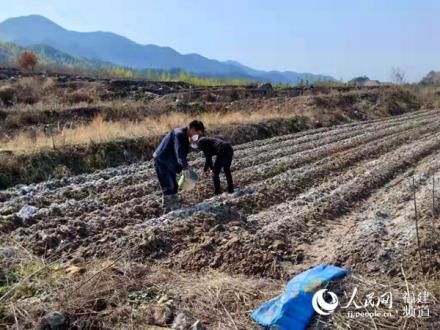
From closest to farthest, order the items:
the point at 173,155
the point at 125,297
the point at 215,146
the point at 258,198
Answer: the point at 125,297, the point at 173,155, the point at 215,146, the point at 258,198

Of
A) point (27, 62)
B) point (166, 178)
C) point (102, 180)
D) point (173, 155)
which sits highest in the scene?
point (27, 62)

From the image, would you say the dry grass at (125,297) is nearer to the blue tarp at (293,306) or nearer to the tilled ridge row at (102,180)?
the blue tarp at (293,306)

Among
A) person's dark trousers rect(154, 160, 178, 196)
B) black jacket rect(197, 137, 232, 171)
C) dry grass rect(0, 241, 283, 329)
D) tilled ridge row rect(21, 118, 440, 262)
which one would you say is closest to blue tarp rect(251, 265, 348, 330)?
dry grass rect(0, 241, 283, 329)

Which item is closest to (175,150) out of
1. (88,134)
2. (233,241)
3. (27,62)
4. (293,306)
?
(233,241)

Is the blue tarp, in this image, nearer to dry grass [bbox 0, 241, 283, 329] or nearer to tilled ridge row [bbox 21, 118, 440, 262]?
dry grass [bbox 0, 241, 283, 329]

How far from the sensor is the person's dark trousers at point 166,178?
8344 millimetres

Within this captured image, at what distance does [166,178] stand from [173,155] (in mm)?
421

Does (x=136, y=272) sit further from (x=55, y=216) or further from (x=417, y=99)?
(x=417, y=99)

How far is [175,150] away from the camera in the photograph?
8039mm

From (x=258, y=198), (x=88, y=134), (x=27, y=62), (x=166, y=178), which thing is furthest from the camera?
(x=27, y=62)

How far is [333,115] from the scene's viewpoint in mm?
26016

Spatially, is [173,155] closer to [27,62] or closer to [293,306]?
[293,306]


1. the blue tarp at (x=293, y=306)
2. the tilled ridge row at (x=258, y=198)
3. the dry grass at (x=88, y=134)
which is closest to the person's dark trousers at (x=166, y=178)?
the tilled ridge row at (x=258, y=198)

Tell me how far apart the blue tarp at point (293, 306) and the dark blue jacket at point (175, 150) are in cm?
365
